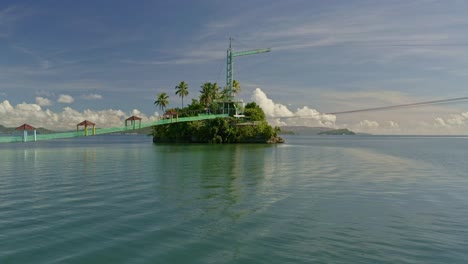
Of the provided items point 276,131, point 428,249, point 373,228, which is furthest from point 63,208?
point 276,131

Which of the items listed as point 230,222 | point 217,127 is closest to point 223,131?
point 217,127

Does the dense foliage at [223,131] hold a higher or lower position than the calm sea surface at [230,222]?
higher

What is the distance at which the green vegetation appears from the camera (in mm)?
115250

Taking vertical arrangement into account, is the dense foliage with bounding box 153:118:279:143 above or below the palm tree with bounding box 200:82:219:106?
below

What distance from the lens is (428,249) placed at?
1104cm

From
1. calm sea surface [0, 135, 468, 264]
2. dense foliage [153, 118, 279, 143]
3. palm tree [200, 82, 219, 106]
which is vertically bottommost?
calm sea surface [0, 135, 468, 264]

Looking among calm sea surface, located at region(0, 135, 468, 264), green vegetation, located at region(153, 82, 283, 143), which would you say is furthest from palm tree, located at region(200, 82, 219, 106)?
calm sea surface, located at region(0, 135, 468, 264)

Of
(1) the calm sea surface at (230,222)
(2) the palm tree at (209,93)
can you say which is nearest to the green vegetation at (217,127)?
(2) the palm tree at (209,93)

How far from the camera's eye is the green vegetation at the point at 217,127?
115250 millimetres

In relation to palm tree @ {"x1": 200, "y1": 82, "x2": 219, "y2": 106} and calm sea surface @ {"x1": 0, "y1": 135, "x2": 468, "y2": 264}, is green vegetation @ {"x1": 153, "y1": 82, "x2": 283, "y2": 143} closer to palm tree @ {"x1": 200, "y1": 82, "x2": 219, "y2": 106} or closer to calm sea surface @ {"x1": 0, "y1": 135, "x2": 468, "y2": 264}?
palm tree @ {"x1": 200, "y1": 82, "x2": 219, "y2": 106}

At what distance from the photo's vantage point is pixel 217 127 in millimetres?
114375

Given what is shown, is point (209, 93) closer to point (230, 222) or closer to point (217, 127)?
point (217, 127)

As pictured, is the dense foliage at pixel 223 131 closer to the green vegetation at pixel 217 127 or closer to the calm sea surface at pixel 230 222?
the green vegetation at pixel 217 127

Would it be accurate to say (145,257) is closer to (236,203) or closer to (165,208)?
(165,208)
